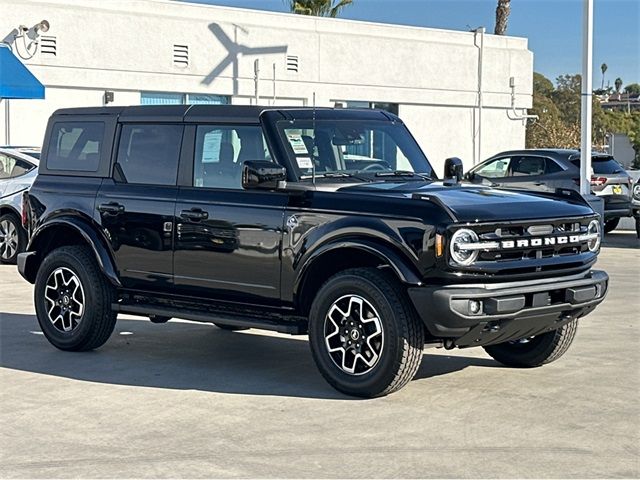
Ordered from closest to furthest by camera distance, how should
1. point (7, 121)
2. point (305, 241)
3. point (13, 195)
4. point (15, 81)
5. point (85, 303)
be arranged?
point (305, 241), point (85, 303), point (13, 195), point (15, 81), point (7, 121)

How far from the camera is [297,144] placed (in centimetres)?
827

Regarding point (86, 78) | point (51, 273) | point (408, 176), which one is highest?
point (86, 78)

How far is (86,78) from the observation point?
28.9 meters

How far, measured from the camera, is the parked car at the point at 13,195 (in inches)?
617

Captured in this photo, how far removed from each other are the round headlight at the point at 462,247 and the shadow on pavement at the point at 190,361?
126 cm

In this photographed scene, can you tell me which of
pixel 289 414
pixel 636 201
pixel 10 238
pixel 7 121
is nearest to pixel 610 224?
pixel 636 201

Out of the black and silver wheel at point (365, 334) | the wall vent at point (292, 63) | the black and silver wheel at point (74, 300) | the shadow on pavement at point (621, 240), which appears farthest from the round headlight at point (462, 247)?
the wall vent at point (292, 63)

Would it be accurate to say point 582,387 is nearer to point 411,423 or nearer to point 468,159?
point 411,423

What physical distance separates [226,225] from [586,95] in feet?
40.8

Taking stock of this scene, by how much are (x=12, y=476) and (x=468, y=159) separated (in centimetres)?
3395

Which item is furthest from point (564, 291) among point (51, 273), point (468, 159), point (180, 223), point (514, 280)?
point (468, 159)

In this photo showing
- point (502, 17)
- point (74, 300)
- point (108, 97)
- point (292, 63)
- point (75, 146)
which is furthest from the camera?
point (502, 17)

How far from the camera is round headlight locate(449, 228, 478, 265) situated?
276 inches

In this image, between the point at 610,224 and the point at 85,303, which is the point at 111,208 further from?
the point at 610,224
